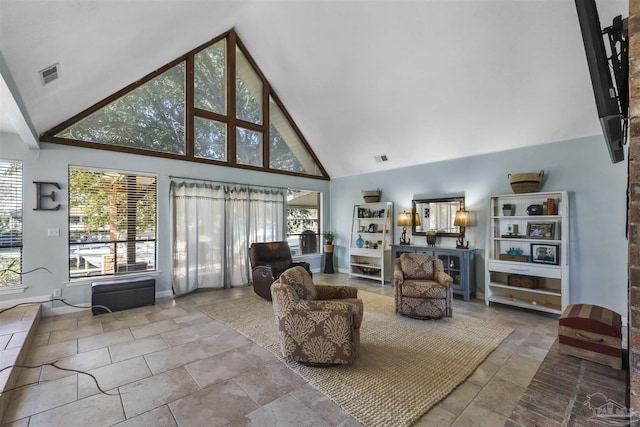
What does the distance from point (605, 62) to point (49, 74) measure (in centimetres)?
421

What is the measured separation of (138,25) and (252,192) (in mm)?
3279

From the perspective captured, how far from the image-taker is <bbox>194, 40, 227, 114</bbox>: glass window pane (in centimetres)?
532

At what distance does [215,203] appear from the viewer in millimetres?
5320

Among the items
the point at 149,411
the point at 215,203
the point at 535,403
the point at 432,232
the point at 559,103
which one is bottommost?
the point at 149,411

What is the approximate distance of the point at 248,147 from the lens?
236 inches

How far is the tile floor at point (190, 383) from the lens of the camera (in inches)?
75.9

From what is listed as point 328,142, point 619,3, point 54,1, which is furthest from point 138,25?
point 619,3

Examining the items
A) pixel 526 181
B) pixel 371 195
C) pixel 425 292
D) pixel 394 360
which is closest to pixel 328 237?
pixel 371 195

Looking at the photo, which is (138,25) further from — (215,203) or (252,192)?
(252,192)

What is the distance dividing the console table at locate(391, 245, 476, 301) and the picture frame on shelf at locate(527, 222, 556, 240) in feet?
2.80

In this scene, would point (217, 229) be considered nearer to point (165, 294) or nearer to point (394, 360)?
point (165, 294)

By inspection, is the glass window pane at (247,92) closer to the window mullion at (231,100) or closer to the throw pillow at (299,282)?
the window mullion at (231,100)

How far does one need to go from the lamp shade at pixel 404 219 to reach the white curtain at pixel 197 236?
11.2 feet

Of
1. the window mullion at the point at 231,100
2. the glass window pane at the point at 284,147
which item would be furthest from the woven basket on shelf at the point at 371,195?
the window mullion at the point at 231,100
